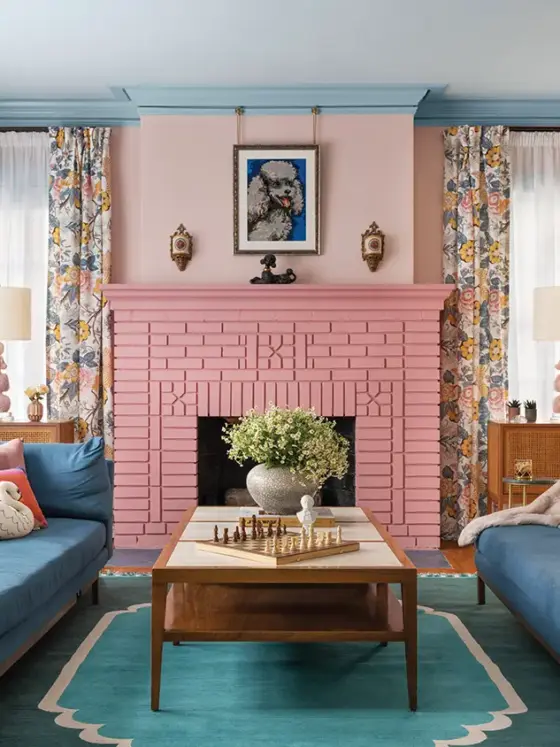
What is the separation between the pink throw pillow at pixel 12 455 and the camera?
3.57 m

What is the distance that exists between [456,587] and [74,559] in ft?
6.40

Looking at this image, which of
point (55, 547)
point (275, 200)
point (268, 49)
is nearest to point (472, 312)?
point (275, 200)

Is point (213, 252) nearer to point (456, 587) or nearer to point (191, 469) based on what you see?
point (191, 469)

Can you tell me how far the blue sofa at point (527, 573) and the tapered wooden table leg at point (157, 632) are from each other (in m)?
1.26

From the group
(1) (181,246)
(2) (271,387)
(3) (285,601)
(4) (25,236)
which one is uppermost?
(4) (25,236)

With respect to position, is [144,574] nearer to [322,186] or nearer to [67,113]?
[322,186]

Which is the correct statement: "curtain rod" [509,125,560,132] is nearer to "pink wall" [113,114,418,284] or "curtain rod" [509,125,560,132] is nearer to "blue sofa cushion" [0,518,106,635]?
"pink wall" [113,114,418,284]

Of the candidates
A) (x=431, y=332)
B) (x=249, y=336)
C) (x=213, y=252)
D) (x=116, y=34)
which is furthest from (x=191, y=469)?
(x=116, y=34)

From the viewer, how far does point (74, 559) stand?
318cm

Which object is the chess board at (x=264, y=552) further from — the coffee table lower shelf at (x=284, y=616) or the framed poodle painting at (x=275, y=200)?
the framed poodle painting at (x=275, y=200)

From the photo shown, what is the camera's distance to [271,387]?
16.5ft

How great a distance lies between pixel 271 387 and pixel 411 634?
2.65 metres

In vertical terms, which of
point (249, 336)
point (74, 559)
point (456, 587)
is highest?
point (249, 336)

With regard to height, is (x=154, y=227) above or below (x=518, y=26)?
below
